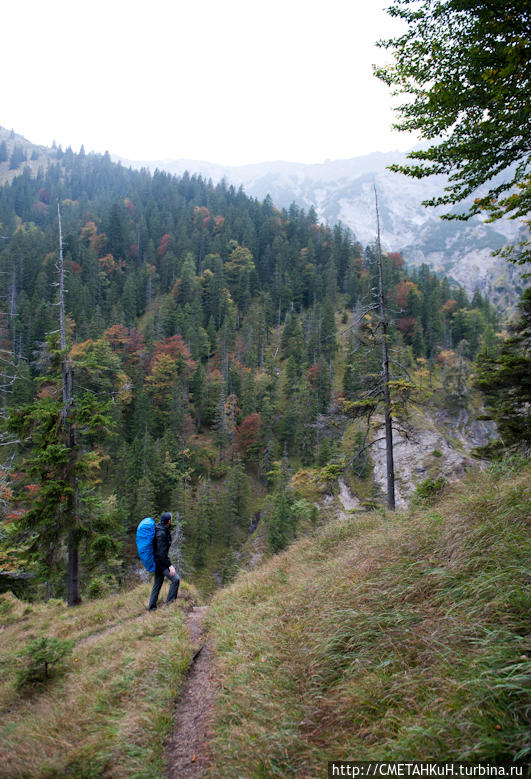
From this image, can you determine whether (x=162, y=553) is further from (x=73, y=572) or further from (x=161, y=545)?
(x=73, y=572)

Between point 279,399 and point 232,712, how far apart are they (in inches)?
2180

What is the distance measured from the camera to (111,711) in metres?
3.73

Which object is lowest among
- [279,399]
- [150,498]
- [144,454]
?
[150,498]

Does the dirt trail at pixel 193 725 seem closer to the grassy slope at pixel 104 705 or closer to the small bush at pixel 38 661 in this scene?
the grassy slope at pixel 104 705

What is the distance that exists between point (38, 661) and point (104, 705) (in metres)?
2.20

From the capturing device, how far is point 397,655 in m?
3.09

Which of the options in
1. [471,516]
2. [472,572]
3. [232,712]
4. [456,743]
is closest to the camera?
[456,743]

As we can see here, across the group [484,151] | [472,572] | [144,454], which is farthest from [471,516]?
[144,454]

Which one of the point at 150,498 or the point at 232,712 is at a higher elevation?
the point at 232,712

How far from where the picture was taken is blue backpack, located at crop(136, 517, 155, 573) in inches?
263

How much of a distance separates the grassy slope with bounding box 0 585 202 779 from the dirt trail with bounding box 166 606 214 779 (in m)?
0.12

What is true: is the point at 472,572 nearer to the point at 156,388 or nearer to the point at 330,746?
the point at 330,746

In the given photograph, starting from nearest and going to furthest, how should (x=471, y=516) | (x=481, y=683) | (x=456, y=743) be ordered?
(x=456, y=743)
(x=481, y=683)
(x=471, y=516)

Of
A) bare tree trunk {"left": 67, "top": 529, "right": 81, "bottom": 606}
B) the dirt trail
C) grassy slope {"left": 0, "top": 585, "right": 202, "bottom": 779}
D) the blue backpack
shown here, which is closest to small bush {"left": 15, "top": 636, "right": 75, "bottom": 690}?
grassy slope {"left": 0, "top": 585, "right": 202, "bottom": 779}
